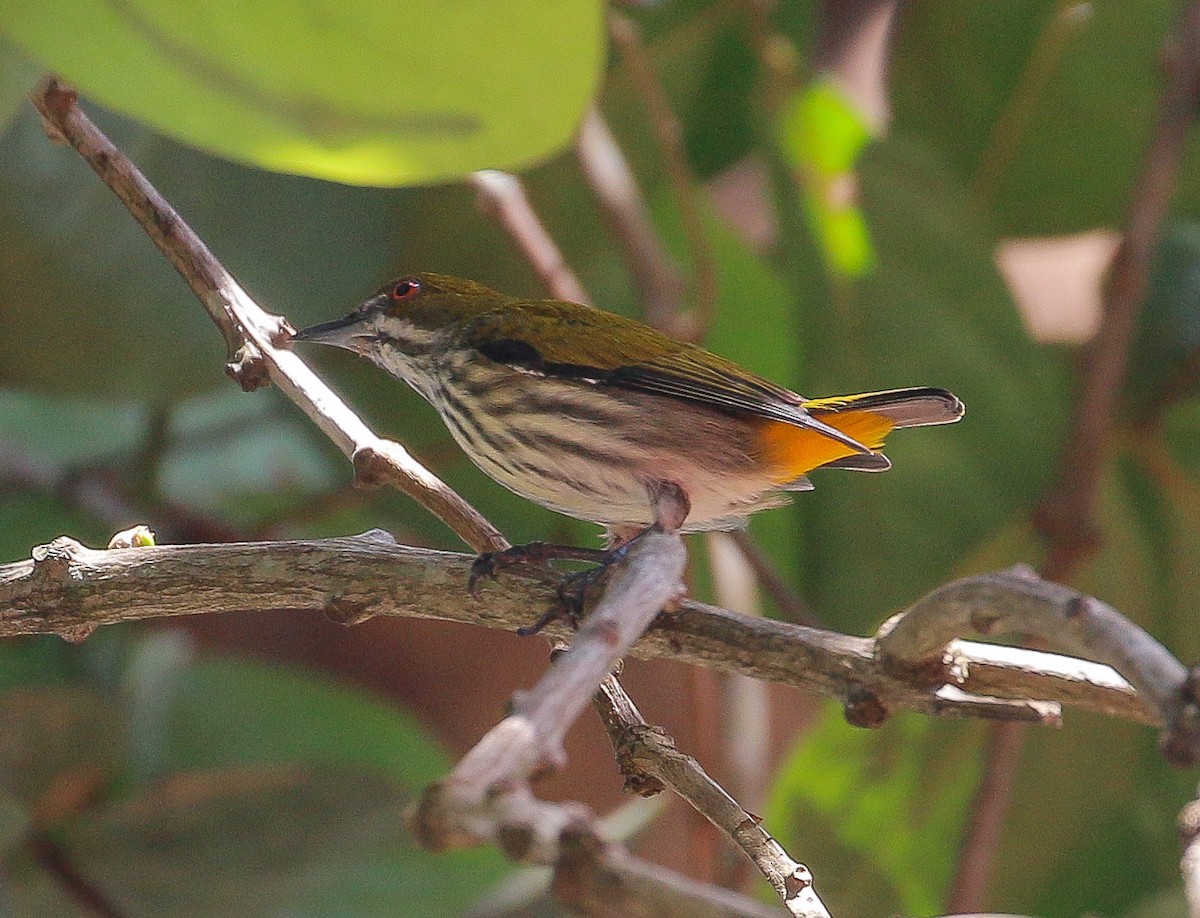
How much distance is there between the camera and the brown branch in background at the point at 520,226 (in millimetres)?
2457

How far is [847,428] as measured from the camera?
75.1 inches

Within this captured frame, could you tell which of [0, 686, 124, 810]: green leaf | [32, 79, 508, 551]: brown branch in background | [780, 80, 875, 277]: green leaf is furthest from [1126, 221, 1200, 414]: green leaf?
[0, 686, 124, 810]: green leaf

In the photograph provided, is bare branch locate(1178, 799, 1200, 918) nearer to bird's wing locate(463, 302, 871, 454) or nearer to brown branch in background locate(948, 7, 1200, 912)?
bird's wing locate(463, 302, 871, 454)

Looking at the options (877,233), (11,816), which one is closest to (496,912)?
(11,816)

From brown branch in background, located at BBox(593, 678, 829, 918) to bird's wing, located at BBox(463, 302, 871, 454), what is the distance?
515 mm

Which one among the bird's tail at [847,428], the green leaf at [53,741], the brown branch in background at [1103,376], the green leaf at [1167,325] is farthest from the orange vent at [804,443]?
the green leaf at [53,741]

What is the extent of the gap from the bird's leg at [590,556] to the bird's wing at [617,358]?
0.15m

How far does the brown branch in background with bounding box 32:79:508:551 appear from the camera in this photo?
1.52 m

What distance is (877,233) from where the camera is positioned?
3.22m

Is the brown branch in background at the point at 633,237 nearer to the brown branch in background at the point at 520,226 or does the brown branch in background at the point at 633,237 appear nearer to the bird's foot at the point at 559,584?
the brown branch in background at the point at 520,226

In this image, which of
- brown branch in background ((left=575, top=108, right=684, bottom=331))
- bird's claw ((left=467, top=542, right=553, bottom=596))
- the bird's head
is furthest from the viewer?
brown branch in background ((left=575, top=108, right=684, bottom=331))

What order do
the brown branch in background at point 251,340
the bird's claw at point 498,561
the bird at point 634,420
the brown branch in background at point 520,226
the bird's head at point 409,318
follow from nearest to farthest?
the bird's claw at point 498,561, the brown branch in background at point 251,340, the bird at point 634,420, the bird's head at point 409,318, the brown branch in background at point 520,226

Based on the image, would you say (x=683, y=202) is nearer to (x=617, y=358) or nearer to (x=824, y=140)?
(x=824, y=140)

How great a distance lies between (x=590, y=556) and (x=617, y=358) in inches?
16.2
